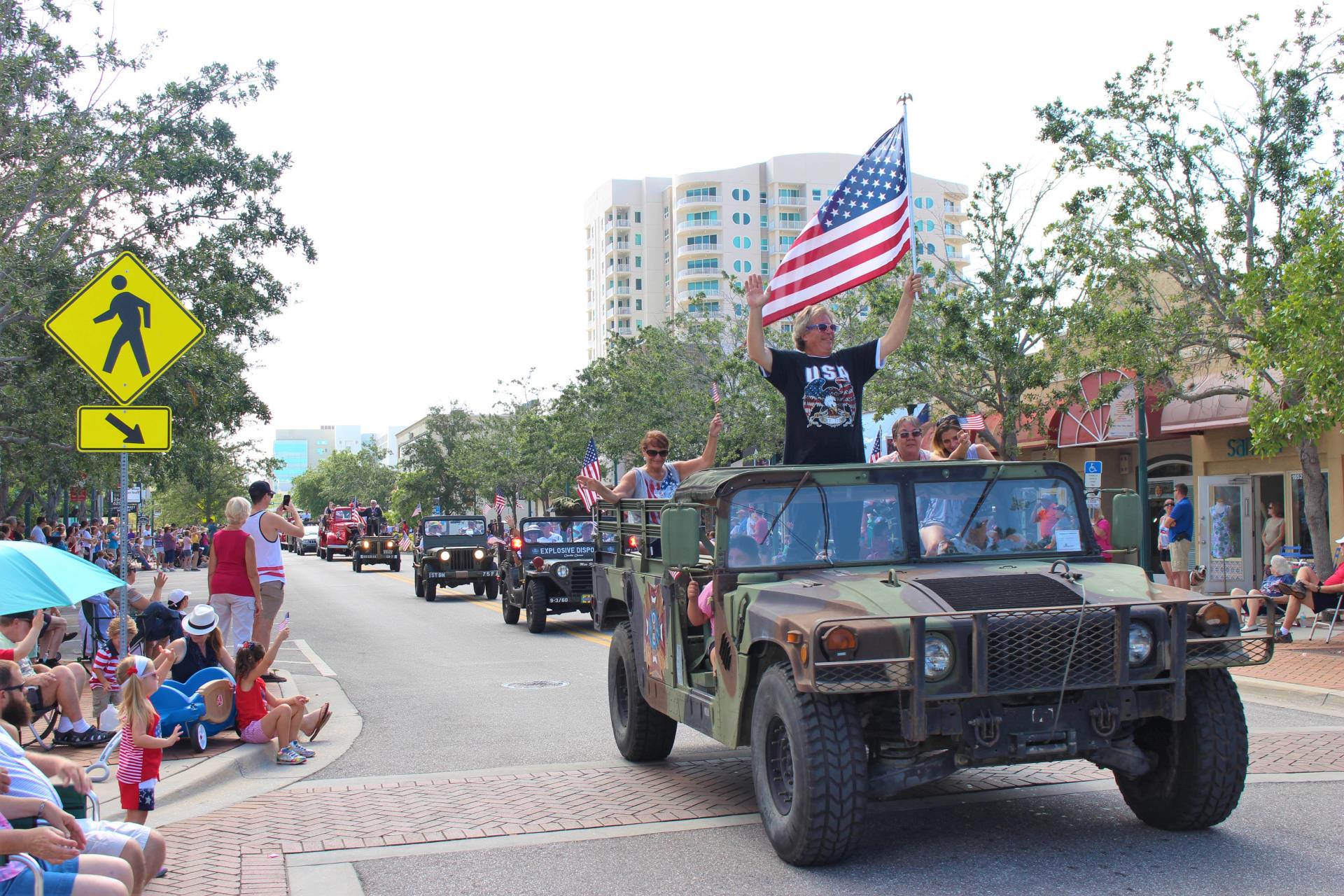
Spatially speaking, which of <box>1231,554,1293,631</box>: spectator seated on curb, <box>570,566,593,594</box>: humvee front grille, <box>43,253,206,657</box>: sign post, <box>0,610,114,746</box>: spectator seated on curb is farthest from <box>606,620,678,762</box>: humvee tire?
<box>570,566,593,594</box>: humvee front grille

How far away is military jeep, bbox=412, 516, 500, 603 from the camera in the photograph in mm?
27156

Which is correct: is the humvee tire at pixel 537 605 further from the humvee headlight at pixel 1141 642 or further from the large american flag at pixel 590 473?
the humvee headlight at pixel 1141 642

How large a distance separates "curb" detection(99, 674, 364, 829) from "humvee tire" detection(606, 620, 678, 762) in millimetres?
2161

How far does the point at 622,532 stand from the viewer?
27.6ft

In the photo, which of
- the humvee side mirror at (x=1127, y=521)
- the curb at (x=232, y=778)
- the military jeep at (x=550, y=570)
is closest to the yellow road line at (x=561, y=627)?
the military jeep at (x=550, y=570)

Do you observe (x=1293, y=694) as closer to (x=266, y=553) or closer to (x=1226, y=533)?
(x=266, y=553)

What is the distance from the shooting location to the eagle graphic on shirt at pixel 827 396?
6.89m

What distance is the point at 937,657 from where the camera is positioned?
5.22 metres

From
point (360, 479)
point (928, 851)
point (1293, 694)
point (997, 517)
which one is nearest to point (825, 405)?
point (997, 517)

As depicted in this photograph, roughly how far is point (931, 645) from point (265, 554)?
8419mm

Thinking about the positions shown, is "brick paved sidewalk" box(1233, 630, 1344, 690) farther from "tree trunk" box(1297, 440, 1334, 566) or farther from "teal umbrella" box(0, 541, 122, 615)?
"teal umbrella" box(0, 541, 122, 615)

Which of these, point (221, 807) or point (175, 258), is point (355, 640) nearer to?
point (175, 258)

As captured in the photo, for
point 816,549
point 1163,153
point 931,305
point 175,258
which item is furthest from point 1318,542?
point 175,258

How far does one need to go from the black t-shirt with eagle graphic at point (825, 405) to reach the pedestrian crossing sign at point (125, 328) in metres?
4.02
